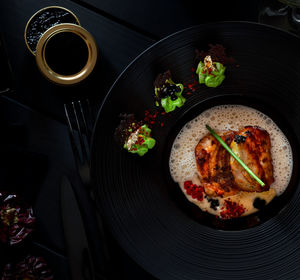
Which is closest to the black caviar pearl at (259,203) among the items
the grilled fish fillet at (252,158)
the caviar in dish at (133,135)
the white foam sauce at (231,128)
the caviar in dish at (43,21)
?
the white foam sauce at (231,128)

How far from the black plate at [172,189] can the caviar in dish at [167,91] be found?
0.02 metres

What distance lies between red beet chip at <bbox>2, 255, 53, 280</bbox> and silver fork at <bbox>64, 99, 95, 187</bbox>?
0.42 m

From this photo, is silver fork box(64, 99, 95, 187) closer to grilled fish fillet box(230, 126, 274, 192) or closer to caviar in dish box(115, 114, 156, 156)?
caviar in dish box(115, 114, 156, 156)

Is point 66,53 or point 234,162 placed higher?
point 66,53

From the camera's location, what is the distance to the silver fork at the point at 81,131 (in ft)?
5.34

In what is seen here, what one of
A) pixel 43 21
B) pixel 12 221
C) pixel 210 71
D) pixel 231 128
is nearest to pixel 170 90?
pixel 210 71

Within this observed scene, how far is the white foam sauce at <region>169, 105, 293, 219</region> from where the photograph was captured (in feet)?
5.34

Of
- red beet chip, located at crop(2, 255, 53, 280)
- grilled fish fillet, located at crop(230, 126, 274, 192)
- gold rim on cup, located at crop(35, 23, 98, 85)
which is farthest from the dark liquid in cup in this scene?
red beet chip, located at crop(2, 255, 53, 280)

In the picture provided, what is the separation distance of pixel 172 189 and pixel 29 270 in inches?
28.5

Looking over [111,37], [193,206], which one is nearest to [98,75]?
[111,37]

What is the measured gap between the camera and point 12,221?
5.46ft

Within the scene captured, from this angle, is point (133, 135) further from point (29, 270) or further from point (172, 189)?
point (29, 270)

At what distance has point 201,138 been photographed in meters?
1.65

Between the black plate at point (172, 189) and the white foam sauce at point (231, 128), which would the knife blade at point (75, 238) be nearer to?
the black plate at point (172, 189)
